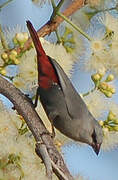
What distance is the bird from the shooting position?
0.75 meters

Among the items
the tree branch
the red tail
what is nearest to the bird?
the red tail

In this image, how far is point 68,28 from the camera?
0.85 m

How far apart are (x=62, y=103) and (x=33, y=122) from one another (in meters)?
0.18

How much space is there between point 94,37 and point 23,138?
220 mm

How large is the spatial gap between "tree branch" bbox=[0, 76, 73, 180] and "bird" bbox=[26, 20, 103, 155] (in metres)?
0.14

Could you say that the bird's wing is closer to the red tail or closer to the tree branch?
the red tail

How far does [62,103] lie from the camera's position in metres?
0.76

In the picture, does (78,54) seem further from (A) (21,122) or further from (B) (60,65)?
(A) (21,122)

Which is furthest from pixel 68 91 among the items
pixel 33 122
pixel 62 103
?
pixel 33 122

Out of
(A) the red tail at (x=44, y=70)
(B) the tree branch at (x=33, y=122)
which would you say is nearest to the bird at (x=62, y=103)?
(A) the red tail at (x=44, y=70)

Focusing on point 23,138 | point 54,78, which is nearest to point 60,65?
point 54,78

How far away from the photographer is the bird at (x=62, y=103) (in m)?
0.75

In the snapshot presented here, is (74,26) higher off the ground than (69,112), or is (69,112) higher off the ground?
(74,26)

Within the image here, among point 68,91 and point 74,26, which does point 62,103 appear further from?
point 74,26
